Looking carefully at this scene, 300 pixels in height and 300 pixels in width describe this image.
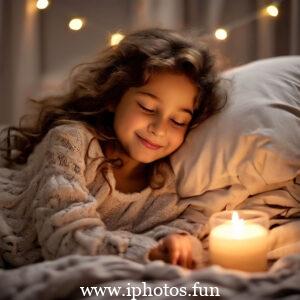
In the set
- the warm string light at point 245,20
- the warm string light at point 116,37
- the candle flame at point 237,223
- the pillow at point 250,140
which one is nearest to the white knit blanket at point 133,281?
the candle flame at point 237,223

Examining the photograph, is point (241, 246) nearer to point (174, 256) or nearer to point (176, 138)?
point (174, 256)

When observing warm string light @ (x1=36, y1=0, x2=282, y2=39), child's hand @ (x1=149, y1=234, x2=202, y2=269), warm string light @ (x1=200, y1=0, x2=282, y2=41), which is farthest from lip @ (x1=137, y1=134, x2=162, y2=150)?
warm string light @ (x1=200, y1=0, x2=282, y2=41)

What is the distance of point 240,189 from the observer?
1.31m

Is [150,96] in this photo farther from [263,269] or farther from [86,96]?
[263,269]

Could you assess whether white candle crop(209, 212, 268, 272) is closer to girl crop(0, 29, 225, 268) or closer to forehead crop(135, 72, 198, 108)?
girl crop(0, 29, 225, 268)

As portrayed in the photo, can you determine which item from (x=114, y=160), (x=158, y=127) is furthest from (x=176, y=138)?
(x=114, y=160)

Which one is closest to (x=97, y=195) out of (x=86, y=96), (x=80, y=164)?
(x=80, y=164)

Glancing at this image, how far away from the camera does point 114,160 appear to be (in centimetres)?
143

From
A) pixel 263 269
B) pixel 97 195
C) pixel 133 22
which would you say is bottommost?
pixel 263 269

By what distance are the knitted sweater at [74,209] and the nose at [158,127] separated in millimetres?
148

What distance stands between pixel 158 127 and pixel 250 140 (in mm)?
249

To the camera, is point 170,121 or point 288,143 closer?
point 288,143

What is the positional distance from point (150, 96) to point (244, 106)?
0.25 metres

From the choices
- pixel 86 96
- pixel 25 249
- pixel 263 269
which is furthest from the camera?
pixel 86 96
